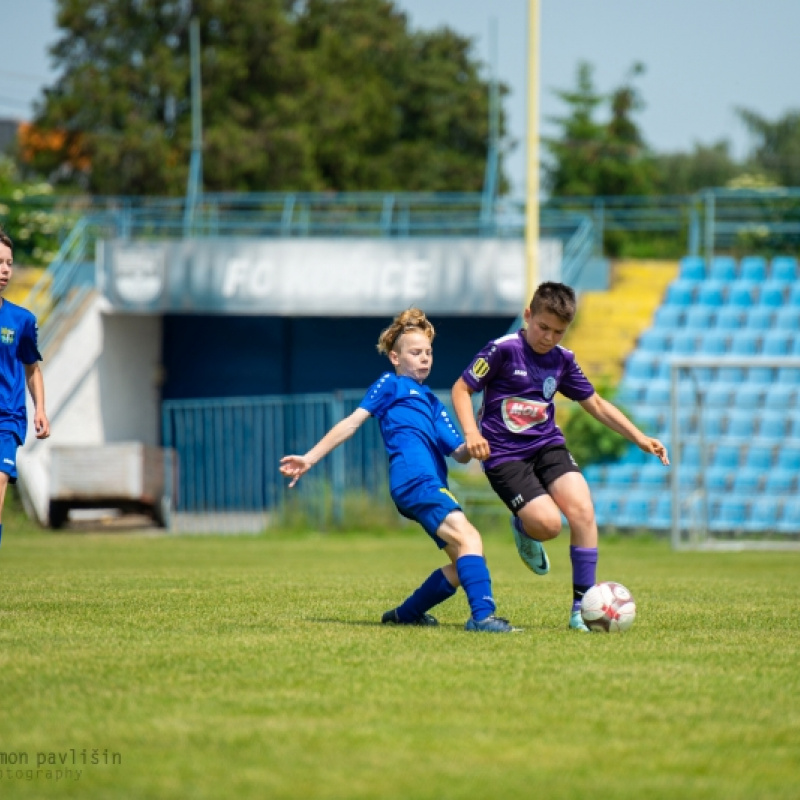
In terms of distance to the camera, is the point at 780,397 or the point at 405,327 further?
the point at 780,397

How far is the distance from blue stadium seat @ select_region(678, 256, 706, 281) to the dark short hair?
17.7m

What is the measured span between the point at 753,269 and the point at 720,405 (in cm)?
410

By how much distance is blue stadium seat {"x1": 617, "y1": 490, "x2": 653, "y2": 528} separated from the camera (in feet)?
58.3

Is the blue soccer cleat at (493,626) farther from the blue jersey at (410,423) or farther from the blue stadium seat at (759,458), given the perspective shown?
the blue stadium seat at (759,458)

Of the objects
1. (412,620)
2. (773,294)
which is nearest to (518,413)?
(412,620)

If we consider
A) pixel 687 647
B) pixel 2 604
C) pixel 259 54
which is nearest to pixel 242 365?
pixel 259 54

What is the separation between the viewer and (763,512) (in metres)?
17.5

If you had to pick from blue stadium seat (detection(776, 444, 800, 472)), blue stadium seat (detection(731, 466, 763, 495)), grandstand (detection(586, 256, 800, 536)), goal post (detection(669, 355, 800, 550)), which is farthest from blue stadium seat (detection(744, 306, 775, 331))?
blue stadium seat (detection(731, 466, 763, 495))

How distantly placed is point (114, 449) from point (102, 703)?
14.9 meters

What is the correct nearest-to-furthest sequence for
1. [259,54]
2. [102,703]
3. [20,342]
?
[102,703], [20,342], [259,54]

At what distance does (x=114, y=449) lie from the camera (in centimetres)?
1881

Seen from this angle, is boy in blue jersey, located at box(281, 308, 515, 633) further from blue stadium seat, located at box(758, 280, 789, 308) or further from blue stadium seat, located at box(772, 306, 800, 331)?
blue stadium seat, located at box(758, 280, 789, 308)

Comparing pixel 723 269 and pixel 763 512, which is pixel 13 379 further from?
pixel 723 269

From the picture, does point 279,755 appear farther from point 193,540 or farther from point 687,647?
point 193,540
